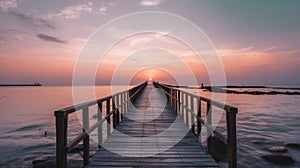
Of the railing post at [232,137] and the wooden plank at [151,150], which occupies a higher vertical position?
the railing post at [232,137]

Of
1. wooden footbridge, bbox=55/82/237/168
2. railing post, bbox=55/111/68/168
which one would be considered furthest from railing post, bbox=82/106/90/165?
railing post, bbox=55/111/68/168

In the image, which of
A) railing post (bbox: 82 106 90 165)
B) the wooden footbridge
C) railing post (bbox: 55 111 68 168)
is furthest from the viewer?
railing post (bbox: 82 106 90 165)

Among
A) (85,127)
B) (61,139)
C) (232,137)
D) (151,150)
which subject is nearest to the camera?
(61,139)

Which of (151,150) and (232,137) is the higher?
(232,137)

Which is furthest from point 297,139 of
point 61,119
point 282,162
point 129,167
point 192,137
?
point 61,119

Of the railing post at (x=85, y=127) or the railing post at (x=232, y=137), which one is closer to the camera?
the railing post at (x=232, y=137)

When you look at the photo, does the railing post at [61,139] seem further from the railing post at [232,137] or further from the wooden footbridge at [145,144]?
the railing post at [232,137]

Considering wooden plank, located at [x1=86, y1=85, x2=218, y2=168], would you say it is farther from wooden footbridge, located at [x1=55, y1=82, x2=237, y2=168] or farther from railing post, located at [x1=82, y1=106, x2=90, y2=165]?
railing post, located at [x1=82, y1=106, x2=90, y2=165]

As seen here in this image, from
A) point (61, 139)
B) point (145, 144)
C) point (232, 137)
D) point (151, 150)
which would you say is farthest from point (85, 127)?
point (232, 137)

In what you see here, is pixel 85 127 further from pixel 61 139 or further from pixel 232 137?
pixel 232 137

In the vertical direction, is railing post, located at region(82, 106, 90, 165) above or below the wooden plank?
above

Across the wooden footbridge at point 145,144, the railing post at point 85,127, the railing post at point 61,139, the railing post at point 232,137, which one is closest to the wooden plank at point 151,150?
the wooden footbridge at point 145,144

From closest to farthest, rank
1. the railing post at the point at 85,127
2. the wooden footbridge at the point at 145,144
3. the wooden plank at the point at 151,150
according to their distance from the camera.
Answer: the wooden footbridge at the point at 145,144
the railing post at the point at 85,127
the wooden plank at the point at 151,150

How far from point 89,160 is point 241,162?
27.0ft
